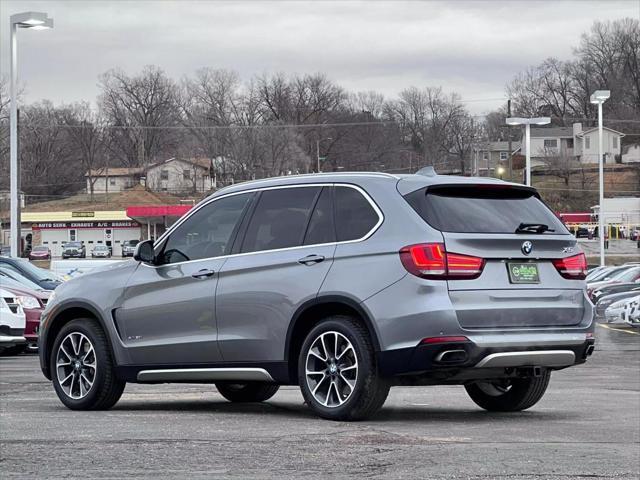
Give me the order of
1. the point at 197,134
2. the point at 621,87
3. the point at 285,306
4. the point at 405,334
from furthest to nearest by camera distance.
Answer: the point at 621,87, the point at 197,134, the point at 285,306, the point at 405,334

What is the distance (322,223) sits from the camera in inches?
352

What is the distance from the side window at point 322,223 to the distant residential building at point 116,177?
4910 inches

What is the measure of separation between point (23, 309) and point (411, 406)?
35.0 feet

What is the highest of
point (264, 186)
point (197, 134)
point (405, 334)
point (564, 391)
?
point (197, 134)

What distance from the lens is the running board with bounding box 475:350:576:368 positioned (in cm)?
826

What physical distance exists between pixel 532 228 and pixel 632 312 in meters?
20.8

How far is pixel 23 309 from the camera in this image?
63.9 feet

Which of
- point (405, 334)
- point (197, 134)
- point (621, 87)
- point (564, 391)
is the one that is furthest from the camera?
point (621, 87)

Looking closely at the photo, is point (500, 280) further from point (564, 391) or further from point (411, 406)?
point (564, 391)

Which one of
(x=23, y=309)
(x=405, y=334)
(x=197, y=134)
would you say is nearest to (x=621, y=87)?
(x=197, y=134)

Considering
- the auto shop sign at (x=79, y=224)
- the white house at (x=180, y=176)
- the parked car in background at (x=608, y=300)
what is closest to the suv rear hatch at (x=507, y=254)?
the parked car in background at (x=608, y=300)

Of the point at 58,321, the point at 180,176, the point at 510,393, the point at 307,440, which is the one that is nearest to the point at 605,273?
the point at 510,393

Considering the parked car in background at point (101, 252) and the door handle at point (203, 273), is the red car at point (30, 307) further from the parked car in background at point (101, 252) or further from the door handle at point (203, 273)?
the parked car in background at point (101, 252)

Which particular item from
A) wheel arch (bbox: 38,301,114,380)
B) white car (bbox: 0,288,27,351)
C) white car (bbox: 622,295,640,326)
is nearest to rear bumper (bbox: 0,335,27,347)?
white car (bbox: 0,288,27,351)
